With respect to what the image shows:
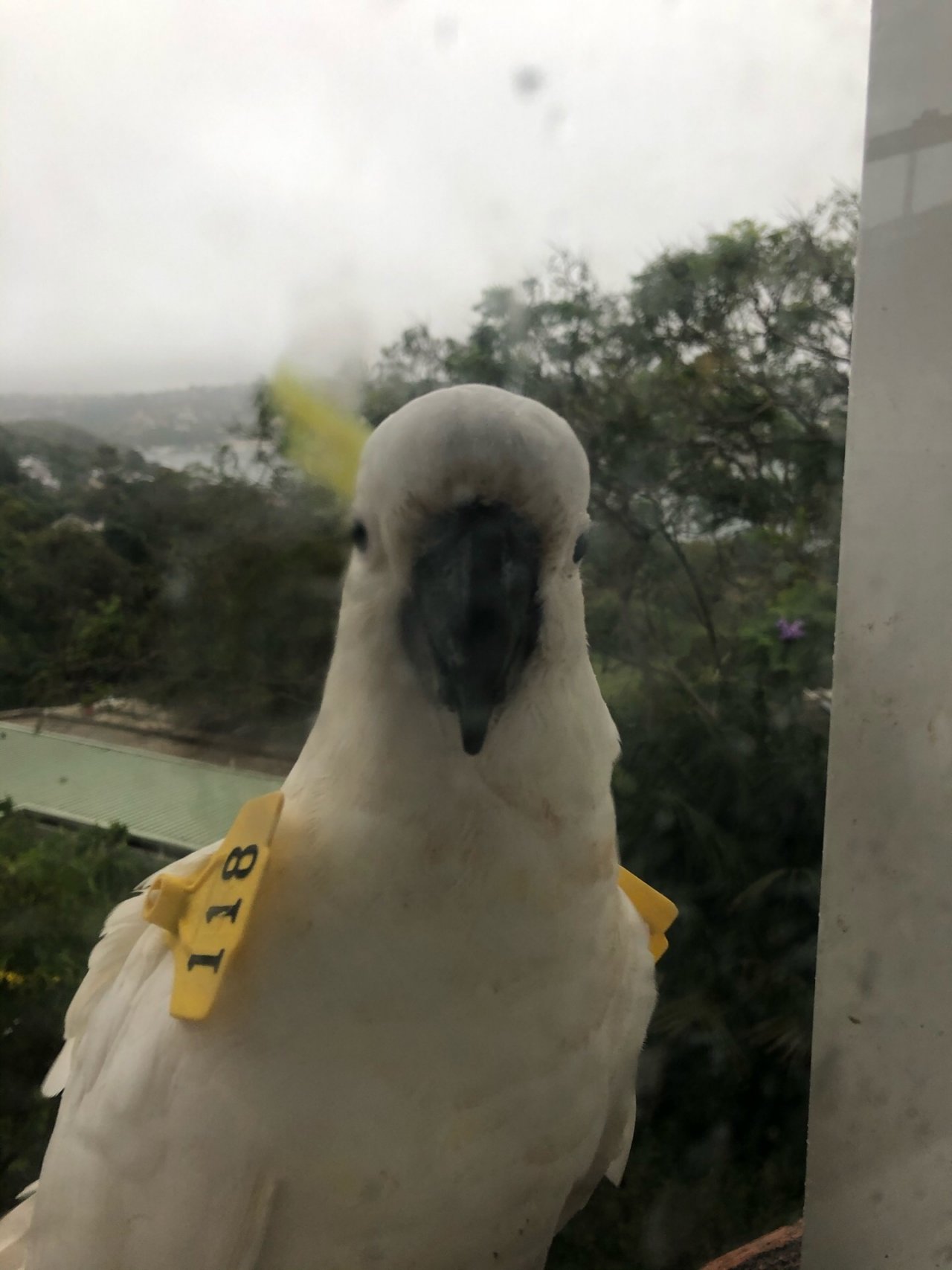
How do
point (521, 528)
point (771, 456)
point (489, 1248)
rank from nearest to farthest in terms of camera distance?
point (521, 528) < point (489, 1248) < point (771, 456)

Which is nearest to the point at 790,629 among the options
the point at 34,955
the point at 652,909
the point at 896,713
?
the point at 896,713

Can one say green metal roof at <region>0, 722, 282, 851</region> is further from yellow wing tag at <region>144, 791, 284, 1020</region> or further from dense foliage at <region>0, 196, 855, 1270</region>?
yellow wing tag at <region>144, 791, 284, 1020</region>

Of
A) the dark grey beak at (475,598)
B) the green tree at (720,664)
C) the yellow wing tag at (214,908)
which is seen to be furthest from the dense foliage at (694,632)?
the dark grey beak at (475,598)

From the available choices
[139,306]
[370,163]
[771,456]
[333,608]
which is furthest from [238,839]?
[771,456]

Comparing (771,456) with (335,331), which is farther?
(771,456)

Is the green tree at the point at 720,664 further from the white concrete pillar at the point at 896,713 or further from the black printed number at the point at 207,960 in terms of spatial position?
the black printed number at the point at 207,960

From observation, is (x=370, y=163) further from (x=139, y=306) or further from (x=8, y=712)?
(x=8, y=712)
